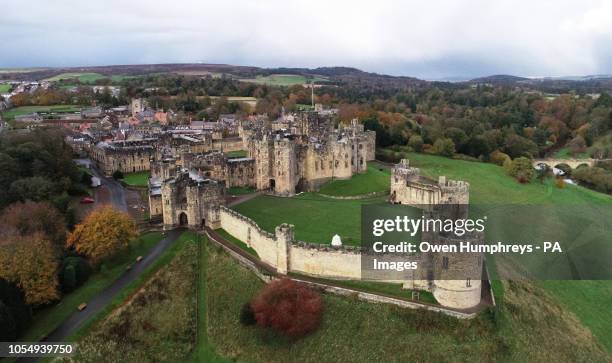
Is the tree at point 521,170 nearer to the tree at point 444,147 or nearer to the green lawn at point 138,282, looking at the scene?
the tree at point 444,147

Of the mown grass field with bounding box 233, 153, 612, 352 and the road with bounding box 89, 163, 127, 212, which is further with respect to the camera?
the road with bounding box 89, 163, 127, 212

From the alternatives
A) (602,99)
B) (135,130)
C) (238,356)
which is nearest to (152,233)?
(238,356)

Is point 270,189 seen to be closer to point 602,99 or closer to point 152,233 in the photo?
point 152,233

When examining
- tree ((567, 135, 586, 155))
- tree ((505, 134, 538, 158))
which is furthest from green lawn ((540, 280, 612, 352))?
tree ((567, 135, 586, 155))

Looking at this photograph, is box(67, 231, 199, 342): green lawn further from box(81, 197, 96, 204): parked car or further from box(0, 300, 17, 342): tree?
box(81, 197, 96, 204): parked car

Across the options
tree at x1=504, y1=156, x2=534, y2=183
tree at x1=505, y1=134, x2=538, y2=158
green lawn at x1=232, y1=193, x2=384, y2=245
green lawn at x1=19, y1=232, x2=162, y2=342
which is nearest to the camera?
green lawn at x1=19, y1=232, x2=162, y2=342

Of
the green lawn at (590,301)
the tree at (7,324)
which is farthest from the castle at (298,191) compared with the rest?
the tree at (7,324)

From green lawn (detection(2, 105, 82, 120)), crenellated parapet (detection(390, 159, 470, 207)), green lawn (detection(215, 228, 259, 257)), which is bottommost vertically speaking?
green lawn (detection(215, 228, 259, 257))
